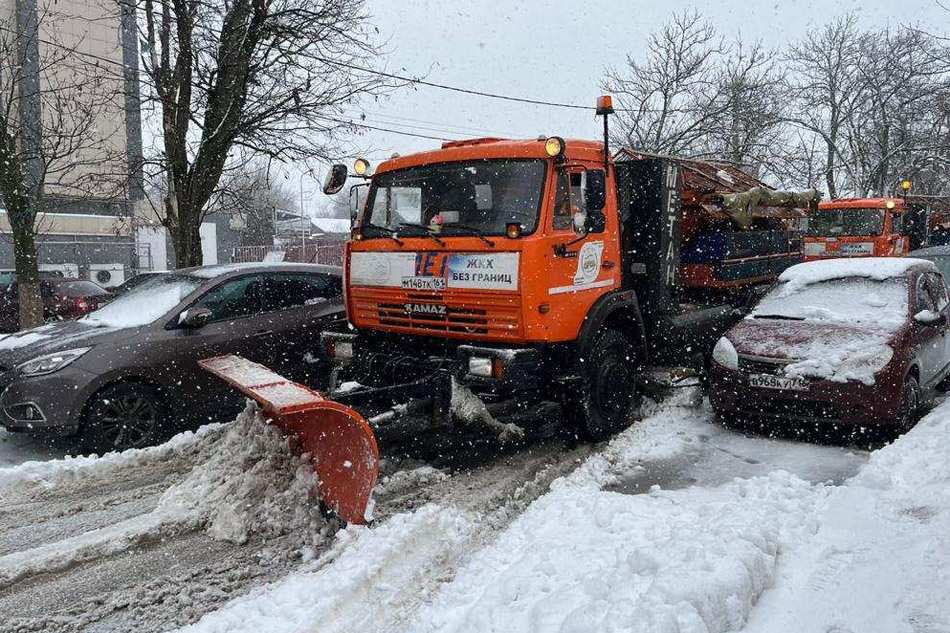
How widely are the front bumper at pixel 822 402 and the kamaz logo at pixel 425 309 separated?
2871 millimetres

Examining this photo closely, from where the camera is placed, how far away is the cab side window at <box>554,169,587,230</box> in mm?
5648

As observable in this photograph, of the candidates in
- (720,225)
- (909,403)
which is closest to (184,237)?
(720,225)

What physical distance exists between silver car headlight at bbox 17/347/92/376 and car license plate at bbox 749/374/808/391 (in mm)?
5966

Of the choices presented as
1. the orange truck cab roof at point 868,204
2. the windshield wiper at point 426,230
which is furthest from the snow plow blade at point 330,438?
the orange truck cab roof at point 868,204

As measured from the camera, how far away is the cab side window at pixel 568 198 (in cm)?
565

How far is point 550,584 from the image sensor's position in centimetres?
345

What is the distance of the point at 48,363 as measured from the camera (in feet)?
18.9

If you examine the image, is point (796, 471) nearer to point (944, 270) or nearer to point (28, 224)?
point (944, 270)

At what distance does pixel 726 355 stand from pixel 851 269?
2.01 m

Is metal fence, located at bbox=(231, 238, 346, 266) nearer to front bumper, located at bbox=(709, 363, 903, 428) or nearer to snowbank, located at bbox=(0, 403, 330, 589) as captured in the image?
front bumper, located at bbox=(709, 363, 903, 428)

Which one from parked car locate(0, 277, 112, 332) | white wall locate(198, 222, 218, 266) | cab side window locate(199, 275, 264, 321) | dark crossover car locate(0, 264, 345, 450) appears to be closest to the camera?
dark crossover car locate(0, 264, 345, 450)

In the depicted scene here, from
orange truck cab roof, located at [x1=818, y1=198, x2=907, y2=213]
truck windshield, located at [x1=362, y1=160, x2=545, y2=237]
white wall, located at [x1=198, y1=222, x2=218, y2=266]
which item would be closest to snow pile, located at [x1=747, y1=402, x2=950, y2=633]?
truck windshield, located at [x1=362, y1=160, x2=545, y2=237]

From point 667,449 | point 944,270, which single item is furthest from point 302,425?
point 944,270

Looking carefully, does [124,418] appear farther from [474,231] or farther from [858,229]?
[858,229]
